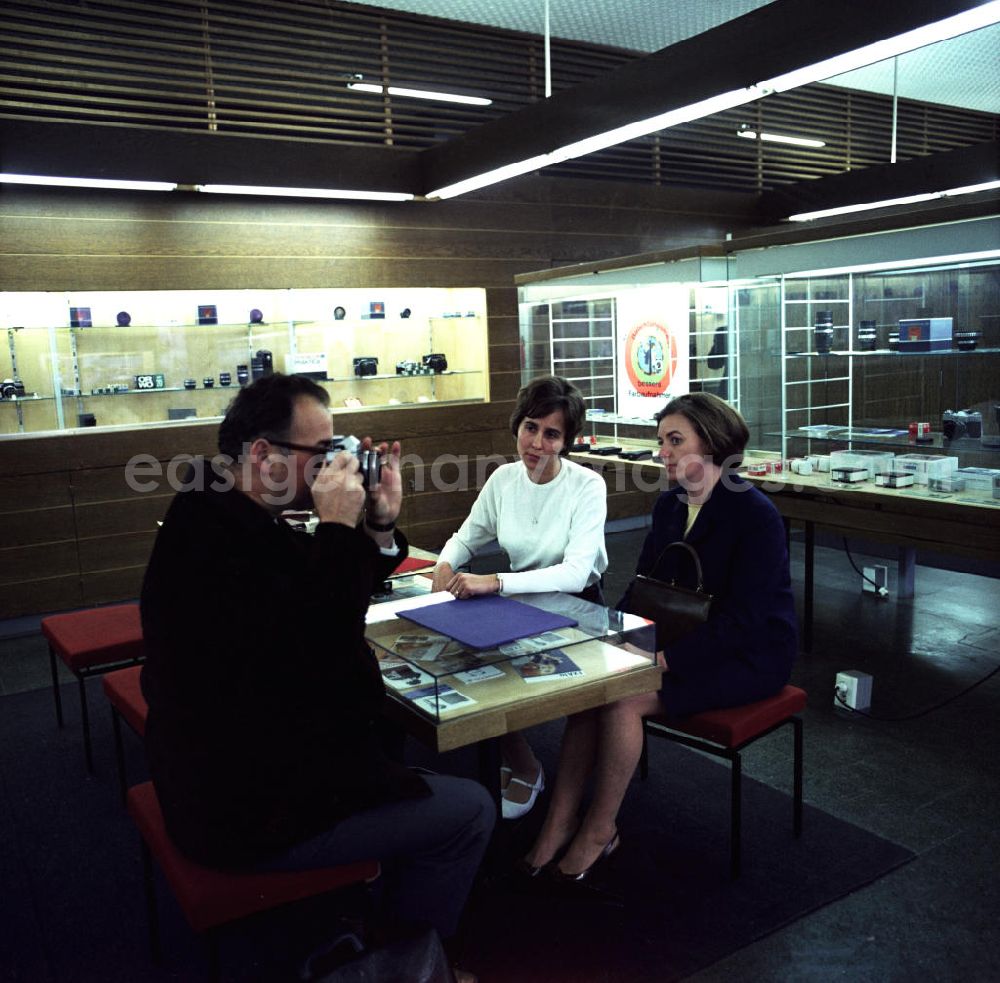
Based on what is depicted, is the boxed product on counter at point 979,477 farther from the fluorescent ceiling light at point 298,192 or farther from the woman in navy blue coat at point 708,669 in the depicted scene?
the fluorescent ceiling light at point 298,192

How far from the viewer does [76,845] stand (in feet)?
10.3

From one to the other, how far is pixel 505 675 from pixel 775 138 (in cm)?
851

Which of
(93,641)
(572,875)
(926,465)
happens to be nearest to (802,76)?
(926,465)

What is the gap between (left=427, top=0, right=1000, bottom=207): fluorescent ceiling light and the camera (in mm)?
3217

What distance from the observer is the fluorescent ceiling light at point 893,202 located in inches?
282

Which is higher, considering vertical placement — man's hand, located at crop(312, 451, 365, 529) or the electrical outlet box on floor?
man's hand, located at crop(312, 451, 365, 529)

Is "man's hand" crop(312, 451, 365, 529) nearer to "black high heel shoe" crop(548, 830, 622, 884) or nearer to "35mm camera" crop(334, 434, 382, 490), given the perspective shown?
"35mm camera" crop(334, 434, 382, 490)

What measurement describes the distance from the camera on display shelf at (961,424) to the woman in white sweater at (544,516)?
2.16 metres

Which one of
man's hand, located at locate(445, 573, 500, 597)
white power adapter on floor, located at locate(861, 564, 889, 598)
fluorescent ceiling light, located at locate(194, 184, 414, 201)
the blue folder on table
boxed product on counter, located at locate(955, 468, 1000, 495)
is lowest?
white power adapter on floor, located at locate(861, 564, 889, 598)

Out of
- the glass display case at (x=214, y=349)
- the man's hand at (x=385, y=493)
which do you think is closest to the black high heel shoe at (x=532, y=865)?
the man's hand at (x=385, y=493)

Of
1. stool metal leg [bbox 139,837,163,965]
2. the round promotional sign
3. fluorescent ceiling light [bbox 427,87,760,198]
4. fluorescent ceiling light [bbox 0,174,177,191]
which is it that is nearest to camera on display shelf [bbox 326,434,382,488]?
stool metal leg [bbox 139,837,163,965]

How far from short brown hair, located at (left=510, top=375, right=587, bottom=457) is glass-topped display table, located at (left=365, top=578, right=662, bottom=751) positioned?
827mm

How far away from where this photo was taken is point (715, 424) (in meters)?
2.96

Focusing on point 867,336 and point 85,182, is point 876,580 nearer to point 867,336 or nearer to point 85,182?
point 867,336
